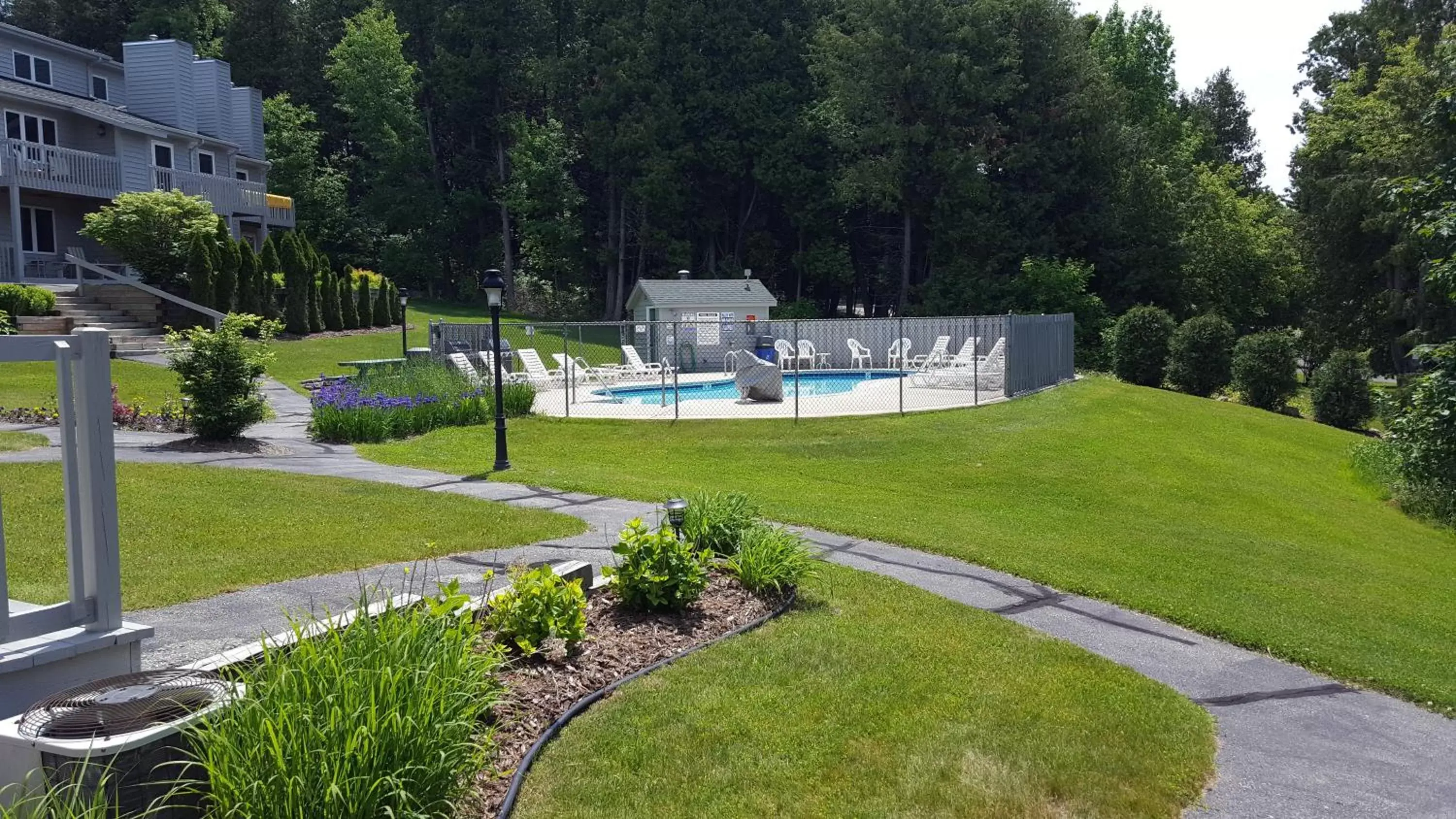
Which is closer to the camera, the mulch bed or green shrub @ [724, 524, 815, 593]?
the mulch bed

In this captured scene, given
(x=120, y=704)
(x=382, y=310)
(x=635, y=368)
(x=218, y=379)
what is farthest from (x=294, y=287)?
(x=120, y=704)

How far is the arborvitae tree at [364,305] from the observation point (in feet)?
100

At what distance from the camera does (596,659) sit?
17.2ft

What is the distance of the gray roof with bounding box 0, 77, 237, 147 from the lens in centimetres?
2662

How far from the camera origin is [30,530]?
7.63 metres

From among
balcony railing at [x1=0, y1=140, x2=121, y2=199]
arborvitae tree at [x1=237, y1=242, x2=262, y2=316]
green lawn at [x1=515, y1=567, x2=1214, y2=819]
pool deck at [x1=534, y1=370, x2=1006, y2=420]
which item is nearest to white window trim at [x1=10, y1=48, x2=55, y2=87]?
balcony railing at [x1=0, y1=140, x2=121, y2=199]

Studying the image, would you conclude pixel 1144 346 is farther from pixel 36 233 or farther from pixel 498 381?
pixel 36 233

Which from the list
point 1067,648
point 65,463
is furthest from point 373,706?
point 1067,648

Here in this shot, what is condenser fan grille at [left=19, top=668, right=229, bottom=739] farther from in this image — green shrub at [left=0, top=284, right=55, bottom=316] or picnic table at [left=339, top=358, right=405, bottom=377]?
green shrub at [left=0, top=284, right=55, bottom=316]

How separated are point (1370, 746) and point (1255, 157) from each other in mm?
75045

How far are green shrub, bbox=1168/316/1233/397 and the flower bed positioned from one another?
58.8 ft

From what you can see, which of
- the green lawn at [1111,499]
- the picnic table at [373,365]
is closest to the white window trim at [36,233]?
the picnic table at [373,365]

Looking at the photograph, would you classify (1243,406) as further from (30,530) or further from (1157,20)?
(1157,20)

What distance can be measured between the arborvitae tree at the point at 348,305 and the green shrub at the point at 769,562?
2539 centimetres
